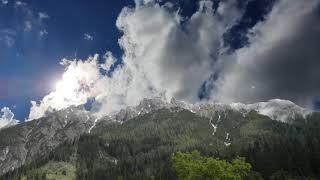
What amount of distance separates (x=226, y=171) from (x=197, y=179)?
4.57m

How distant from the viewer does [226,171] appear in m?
67.0

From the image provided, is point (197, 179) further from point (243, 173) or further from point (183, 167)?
point (243, 173)

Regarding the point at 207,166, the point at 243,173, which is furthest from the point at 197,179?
the point at 243,173

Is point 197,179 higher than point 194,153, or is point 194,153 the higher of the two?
point 194,153

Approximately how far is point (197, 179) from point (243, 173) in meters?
8.78

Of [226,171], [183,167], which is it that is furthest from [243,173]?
[183,167]

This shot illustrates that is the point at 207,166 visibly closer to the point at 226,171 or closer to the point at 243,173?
the point at 226,171

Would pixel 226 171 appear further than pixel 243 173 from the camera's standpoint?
No

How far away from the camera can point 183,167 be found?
2717 inches

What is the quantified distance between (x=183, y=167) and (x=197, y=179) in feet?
10.0

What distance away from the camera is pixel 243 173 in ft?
234

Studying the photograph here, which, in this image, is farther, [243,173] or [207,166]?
[243,173]

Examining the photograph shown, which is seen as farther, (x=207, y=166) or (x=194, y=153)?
Answer: (x=194, y=153)

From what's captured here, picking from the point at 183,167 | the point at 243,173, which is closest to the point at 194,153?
the point at 183,167
